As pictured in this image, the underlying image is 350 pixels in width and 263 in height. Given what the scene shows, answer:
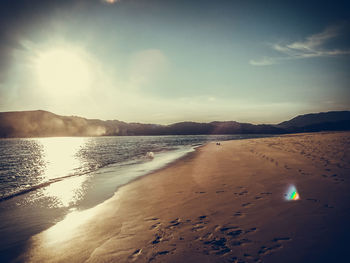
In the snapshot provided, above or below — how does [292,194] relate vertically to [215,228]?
above

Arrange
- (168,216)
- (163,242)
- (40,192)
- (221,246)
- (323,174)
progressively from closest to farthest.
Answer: (221,246) → (163,242) → (168,216) → (323,174) → (40,192)

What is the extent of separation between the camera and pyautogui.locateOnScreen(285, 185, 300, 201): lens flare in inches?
246

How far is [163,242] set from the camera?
14.3ft

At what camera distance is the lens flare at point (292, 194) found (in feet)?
20.5

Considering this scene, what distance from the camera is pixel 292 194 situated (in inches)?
260

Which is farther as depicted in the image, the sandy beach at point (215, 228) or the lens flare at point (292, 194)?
the lens flare at point (292, 194)

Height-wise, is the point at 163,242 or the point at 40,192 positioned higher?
the point at 163,242

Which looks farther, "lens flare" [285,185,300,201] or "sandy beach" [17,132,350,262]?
"lens flare" [285,185,300,201]

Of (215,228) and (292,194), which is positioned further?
(292,194)

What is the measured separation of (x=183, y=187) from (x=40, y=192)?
376 inches

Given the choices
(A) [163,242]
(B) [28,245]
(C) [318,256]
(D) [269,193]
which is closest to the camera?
(C) [318,256]

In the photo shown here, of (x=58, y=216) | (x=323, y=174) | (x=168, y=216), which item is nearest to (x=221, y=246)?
(x=168, y=216)

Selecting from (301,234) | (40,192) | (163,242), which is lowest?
(40,192)

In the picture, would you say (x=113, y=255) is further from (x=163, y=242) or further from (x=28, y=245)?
(x=28, y=245)
